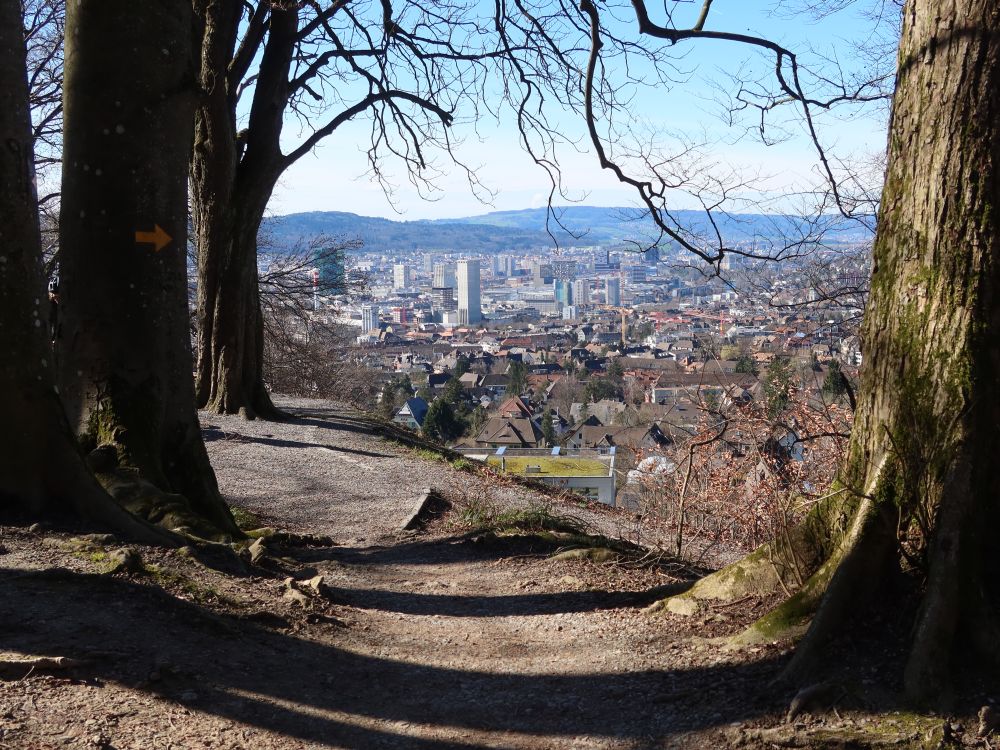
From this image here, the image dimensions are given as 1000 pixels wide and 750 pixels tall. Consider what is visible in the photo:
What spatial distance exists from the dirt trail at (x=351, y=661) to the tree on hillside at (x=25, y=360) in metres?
0.28

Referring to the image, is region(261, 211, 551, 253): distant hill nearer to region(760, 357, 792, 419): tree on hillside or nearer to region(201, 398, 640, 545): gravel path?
region(201, 398, 640, 545): gravel path

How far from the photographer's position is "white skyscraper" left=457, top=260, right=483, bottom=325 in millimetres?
61594

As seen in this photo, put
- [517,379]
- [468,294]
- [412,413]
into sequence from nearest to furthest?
[412,413] → [517,379] → [468,294]

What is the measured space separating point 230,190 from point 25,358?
27.4 feet

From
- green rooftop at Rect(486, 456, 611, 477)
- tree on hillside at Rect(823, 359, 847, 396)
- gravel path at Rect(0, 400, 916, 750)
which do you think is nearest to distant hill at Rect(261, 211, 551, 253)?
green rooftop at Rect(486, 456, 611, 477)

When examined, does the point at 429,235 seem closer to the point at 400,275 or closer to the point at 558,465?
the point at 400,275

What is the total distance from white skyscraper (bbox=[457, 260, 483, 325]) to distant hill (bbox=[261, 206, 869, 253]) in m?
2.25

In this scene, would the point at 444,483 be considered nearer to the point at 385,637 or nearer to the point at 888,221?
the point at 385,637

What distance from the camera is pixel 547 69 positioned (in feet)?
30.3

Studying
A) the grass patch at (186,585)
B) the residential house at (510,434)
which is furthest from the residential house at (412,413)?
the grass patch at (186,585)

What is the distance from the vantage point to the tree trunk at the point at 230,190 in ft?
39.7

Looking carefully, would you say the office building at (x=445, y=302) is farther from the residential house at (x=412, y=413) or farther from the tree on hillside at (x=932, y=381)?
the tree on hillside at (x=932, y=381)

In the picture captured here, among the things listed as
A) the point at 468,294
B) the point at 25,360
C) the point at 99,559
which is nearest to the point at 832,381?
the point at 99,559

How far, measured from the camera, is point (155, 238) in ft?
19.3
